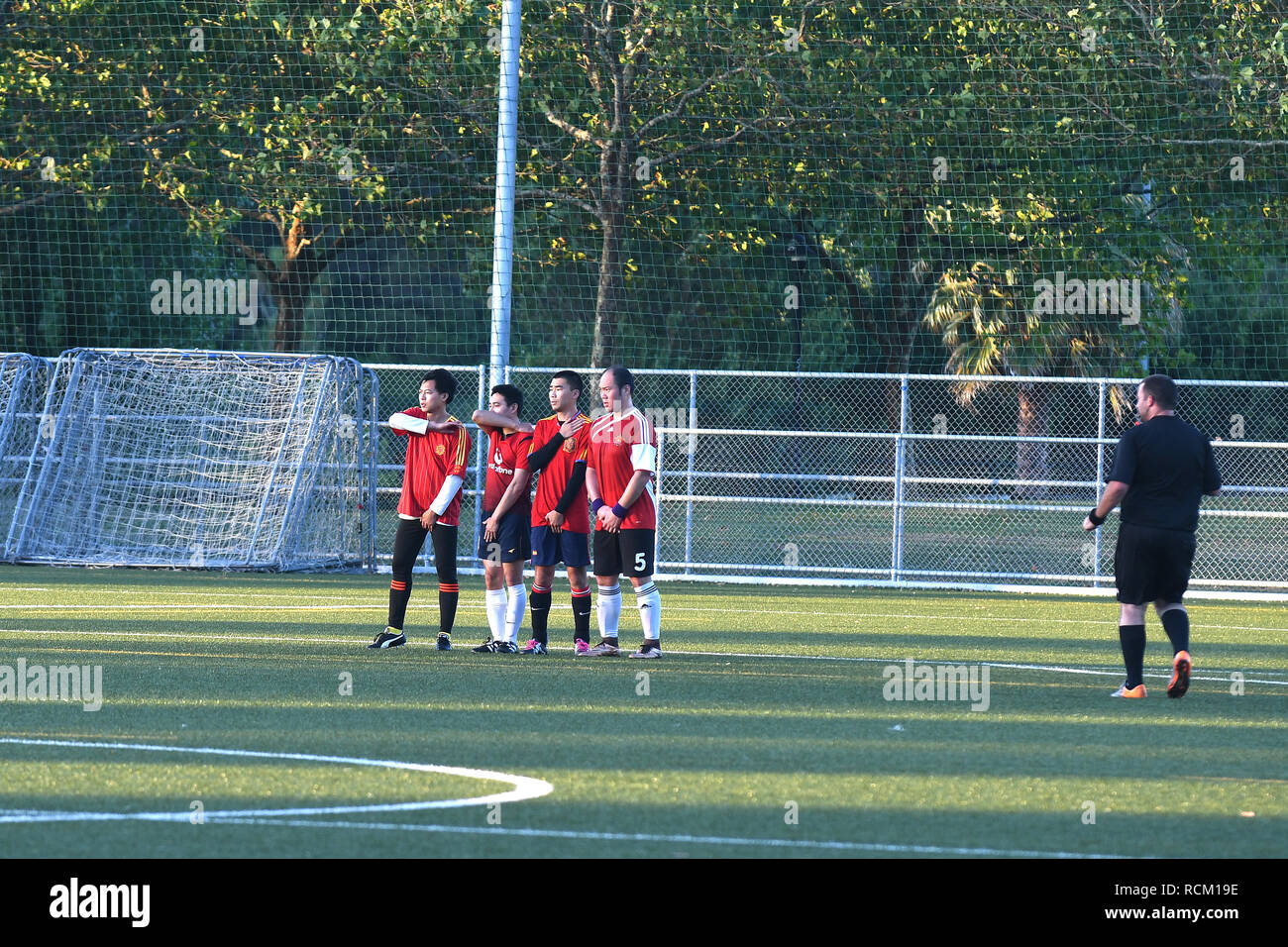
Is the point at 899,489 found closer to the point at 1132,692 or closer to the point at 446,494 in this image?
the point at 446,494

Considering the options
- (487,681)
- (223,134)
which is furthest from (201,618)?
(223,134)

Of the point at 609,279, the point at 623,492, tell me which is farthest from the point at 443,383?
the point at 609,279

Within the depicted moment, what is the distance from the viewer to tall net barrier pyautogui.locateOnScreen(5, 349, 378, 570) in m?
20.5

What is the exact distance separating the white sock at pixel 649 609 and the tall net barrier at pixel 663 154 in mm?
12300

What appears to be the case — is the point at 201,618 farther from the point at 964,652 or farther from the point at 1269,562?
the point at 1269,562

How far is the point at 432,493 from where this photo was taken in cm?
1221

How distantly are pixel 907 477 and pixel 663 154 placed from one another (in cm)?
869

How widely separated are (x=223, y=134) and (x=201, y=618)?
55.7 feet

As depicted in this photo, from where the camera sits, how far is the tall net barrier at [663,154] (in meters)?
25.4

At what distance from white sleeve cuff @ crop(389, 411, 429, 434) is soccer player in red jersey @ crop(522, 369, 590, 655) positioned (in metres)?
0.77

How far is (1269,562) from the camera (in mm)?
24297

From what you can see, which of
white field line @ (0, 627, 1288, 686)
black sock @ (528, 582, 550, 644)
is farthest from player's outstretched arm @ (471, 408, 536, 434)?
white field line @ (0, 627, 1288, 686)

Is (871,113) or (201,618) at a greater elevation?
(871,113)
